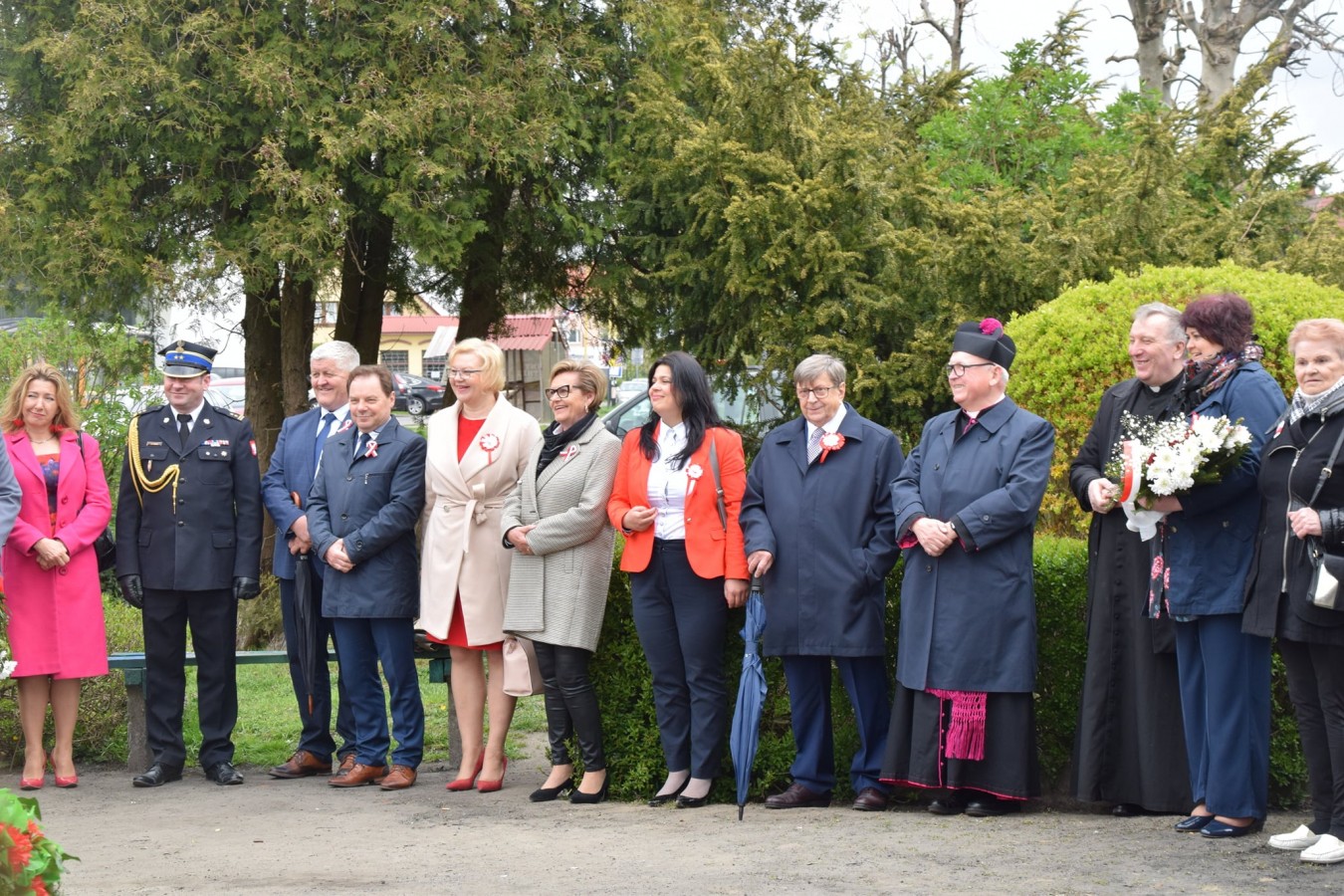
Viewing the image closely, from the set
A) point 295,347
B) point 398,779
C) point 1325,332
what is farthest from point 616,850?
point 295,347

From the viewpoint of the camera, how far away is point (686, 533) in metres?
6.69

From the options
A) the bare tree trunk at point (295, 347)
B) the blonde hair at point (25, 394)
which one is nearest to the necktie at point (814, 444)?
the blonde hair at point (25, 394)

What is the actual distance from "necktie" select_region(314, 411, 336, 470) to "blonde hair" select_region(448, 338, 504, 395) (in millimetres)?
865

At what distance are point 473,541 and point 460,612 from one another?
1.17 feet

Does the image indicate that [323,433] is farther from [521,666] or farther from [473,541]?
[521,666]

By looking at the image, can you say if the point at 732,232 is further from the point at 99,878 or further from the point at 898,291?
the point at 99,878

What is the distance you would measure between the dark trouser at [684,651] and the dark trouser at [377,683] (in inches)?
52.9

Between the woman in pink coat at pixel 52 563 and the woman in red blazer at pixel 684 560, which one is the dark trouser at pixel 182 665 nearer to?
the woman in pink coat at pixel 52 563

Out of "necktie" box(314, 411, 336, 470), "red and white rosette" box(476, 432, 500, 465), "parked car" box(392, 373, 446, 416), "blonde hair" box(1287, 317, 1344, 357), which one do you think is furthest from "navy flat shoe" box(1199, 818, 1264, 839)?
"parked car" box(392, 373, 446, 416)

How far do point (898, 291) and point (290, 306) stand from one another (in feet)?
18.7

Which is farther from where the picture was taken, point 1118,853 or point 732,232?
point 732,232

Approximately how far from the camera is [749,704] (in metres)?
6.49

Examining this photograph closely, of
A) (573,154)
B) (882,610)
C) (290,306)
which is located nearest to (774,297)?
(573,154)

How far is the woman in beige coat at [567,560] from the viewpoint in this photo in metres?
6.93
